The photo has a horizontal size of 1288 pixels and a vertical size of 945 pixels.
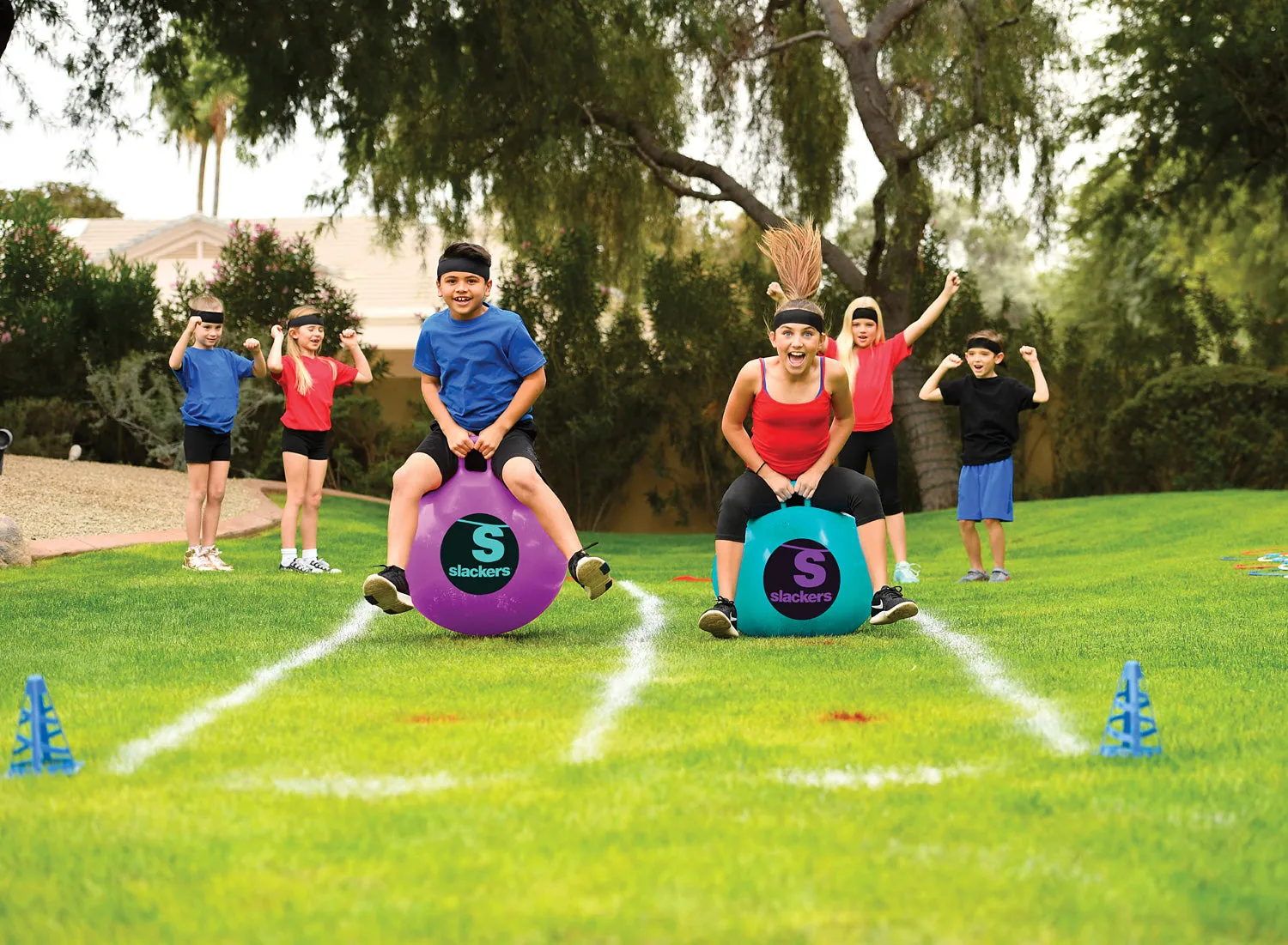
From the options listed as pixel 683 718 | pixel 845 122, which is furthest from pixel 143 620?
pixel 845 122

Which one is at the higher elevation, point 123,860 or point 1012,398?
point 1012,398

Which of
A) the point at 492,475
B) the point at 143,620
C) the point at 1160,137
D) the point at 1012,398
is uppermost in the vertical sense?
the point at 1160,137

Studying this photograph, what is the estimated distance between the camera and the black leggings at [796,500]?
7539 millimetres

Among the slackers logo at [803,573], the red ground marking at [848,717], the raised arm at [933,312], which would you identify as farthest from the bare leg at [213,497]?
the red ground marking at [848,717]

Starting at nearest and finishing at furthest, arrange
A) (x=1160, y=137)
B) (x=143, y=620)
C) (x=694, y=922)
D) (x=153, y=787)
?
1. (x=694, y=922)
2. (x=153, y=787)
3. (x=143, y=620)
4. (x=1160, y=137)

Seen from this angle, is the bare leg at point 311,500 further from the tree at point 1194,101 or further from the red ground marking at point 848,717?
the tree at point 1194,101

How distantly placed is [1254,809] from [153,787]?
294 centimetres

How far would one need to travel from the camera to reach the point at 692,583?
1159 cm

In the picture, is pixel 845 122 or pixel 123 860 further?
pixel 845 122

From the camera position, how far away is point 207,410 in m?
11.3

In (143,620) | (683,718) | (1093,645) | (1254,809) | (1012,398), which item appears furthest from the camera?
(1012,398)

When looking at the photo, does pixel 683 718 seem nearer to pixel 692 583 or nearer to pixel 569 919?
pixel 569 919

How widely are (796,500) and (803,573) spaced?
427 millimetres

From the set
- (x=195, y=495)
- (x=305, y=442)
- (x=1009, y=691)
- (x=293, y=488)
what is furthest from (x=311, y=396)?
(x=1009, y=691)
